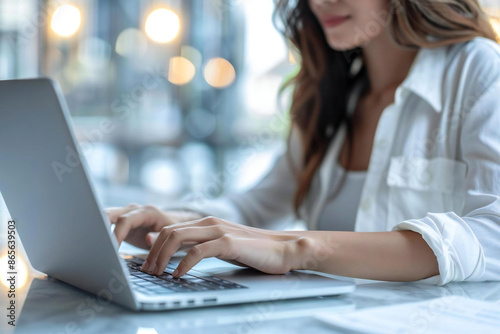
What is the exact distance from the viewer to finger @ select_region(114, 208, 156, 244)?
0.96 meters

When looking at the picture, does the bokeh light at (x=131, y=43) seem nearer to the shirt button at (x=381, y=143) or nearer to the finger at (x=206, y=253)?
the shirt button at (x=381, y=143)

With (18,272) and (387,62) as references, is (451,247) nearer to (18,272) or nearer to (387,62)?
(18,272)

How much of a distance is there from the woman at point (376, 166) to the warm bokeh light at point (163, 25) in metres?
4.16

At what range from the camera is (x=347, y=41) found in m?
1.43

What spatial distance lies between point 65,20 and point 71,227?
5.61 meters

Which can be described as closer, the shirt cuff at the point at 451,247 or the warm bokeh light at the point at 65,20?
the shirt cuff at the point at 451,247

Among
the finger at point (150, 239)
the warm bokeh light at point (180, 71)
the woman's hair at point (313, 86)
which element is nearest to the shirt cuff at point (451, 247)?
the finger at point (150, 239)

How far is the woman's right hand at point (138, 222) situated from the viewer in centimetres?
98

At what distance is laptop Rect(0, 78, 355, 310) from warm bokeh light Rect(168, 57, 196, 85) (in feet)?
16.5

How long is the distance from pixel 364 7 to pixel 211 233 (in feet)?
2.77

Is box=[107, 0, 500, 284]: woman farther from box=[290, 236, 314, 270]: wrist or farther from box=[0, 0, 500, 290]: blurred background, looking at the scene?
box=[0, 0, 500, 290]: blurred background

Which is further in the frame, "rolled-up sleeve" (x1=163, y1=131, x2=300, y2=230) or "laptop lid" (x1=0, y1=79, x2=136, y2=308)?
"rolled-up sleeve" (x1=163, y1=131, x2=300, y2=230)

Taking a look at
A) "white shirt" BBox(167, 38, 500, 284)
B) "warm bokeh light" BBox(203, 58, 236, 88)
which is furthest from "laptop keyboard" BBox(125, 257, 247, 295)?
"warm bokeh light" BBox(203, 58, 236, 88)

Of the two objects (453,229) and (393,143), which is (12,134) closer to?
(453,229)
